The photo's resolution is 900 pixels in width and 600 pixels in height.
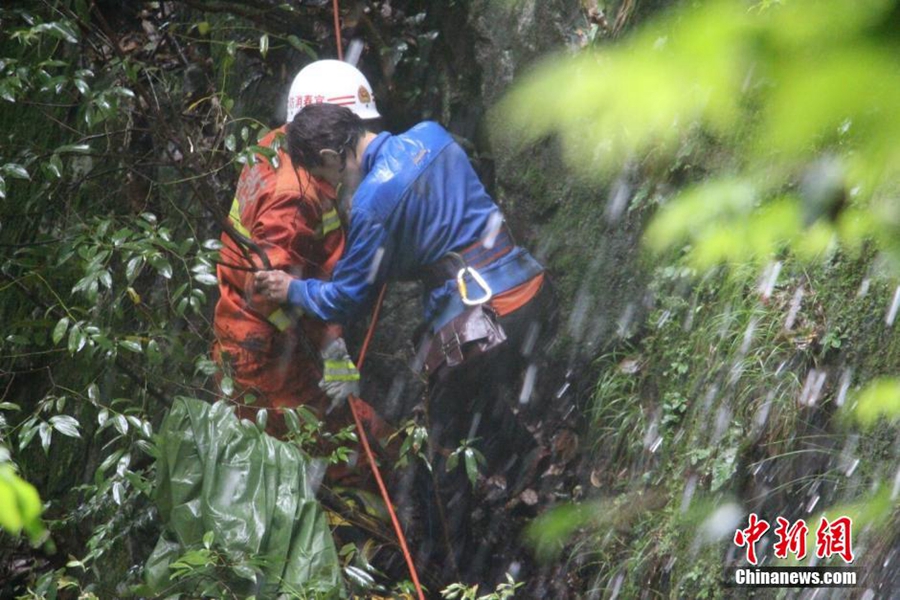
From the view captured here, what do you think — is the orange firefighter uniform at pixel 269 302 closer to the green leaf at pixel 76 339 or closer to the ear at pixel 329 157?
the ear at pixel 329 157

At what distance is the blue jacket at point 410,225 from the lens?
11.9 ft

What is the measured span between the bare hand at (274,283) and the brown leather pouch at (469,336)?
66 cm

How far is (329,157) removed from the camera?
143 inches

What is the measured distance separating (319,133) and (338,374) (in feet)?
3.27

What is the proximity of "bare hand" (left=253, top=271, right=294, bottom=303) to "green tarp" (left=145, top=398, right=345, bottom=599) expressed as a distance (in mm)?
558

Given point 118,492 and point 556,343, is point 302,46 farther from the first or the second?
point 118,492

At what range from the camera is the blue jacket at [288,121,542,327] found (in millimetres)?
3619

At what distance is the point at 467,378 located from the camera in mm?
3986

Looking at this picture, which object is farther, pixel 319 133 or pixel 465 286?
pixel 465 286

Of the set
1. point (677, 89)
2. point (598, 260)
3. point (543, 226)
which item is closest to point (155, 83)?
point (543, 226)

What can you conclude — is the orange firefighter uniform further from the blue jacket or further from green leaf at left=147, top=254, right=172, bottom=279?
green leaf at left=147, top=254, right=172, bottom=279

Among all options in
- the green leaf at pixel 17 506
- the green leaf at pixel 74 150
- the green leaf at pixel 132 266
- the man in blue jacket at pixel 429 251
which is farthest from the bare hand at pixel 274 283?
the green leaf at pixel 17 506

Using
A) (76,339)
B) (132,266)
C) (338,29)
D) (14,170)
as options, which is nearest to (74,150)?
(14,170)

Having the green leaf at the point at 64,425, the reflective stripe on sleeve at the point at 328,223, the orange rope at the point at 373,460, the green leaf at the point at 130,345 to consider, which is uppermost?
the reflective stripe on sleeve at the point at 328,223
